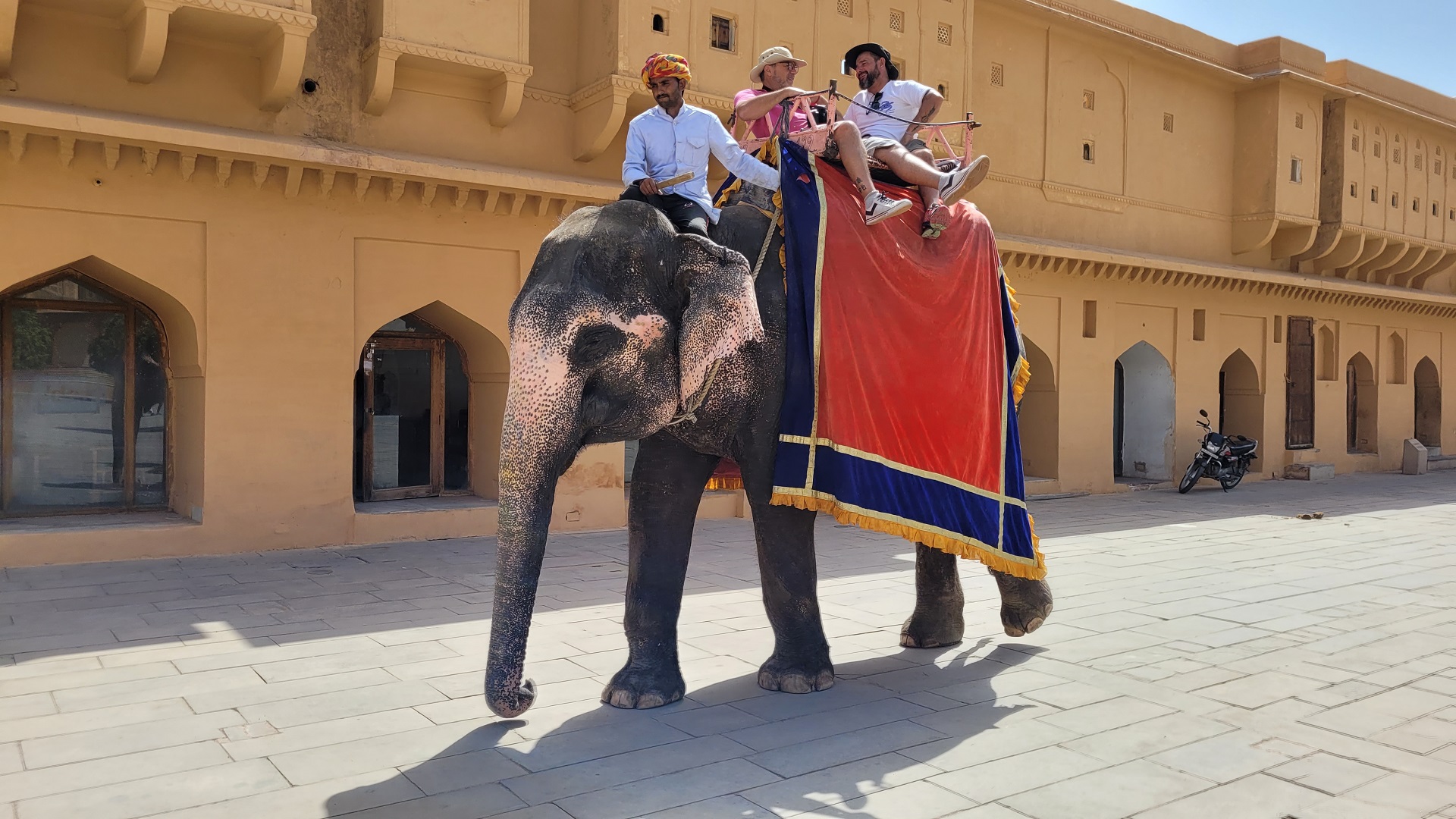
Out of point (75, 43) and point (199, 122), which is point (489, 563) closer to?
point (199, 122)

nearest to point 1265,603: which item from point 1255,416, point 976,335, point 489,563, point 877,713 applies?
point 976,335

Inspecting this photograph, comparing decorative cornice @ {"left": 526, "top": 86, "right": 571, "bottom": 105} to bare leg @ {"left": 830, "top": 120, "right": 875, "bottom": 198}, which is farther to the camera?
decorative cornice @ {"left": 526, "top": 86, "right": 571, "bottom": 105}

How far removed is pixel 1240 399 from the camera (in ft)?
66.7

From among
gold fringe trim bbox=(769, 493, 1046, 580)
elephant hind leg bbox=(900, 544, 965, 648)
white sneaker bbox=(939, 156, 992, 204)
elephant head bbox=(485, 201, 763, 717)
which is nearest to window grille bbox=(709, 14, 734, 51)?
white sneaker bbox=(939, 156, 992, 204)

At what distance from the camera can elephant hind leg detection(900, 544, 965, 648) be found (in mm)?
6117

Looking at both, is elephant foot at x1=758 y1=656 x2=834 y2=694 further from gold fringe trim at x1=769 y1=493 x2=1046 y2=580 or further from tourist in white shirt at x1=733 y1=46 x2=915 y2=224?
tourist in white shirt at x1=733 y1=46 x2=915 y2=224

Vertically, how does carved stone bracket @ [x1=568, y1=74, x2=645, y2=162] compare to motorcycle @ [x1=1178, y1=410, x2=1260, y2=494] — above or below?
above

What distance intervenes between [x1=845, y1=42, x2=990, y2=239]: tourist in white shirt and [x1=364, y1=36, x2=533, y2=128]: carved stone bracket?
5384 millimetres

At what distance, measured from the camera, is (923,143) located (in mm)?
5879

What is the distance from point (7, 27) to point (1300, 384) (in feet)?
68.7

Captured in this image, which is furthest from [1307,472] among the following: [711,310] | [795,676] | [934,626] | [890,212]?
[711,310]

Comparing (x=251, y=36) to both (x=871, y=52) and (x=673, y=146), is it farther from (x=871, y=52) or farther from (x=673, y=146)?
(x=673, y=146)

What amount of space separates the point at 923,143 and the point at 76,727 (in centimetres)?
492

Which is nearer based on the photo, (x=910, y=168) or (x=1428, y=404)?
(x=910, y=168)
